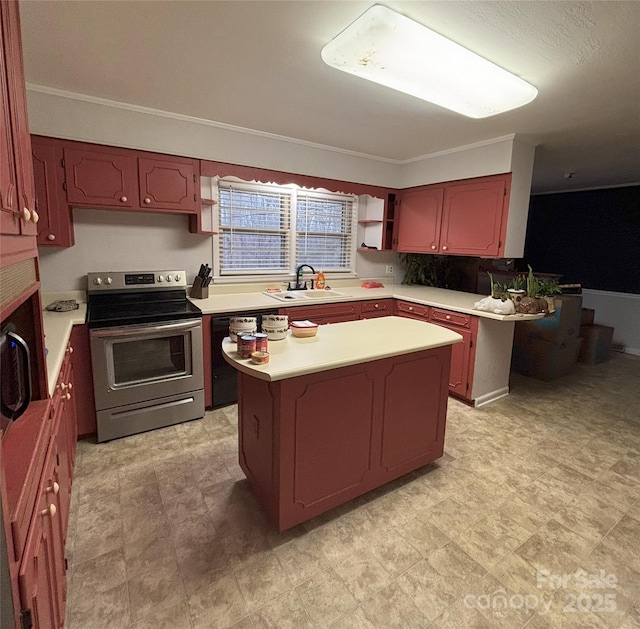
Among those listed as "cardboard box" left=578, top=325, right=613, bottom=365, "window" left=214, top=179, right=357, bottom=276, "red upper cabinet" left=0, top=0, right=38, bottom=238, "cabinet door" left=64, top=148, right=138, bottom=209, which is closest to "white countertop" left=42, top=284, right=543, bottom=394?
"window" left=214, top=179, right=357, bottom=276

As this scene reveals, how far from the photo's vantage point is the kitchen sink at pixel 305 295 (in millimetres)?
3562

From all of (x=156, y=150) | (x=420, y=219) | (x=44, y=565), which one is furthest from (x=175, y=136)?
(x=44, y=565)

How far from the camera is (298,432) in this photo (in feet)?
5.64

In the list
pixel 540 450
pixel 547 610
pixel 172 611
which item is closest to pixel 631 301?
pixel 540 450

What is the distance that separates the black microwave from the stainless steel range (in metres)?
1.47

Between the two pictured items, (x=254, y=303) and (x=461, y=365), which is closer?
(x=254, y=303)

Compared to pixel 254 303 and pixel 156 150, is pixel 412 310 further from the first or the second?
pixel 156 150

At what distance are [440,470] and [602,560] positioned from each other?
873 millimetres

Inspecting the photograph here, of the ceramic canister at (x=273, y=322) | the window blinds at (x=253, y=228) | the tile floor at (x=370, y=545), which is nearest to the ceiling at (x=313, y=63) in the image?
the window blinds at (x=253, y=228)

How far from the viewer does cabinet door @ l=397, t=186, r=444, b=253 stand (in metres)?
4.04

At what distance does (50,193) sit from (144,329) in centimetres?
119

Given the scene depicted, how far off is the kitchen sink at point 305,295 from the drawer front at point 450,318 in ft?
3.03

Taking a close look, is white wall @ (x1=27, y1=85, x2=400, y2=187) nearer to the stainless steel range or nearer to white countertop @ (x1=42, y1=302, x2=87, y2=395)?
the stainless steel range

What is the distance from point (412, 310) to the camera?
12.6 ft
